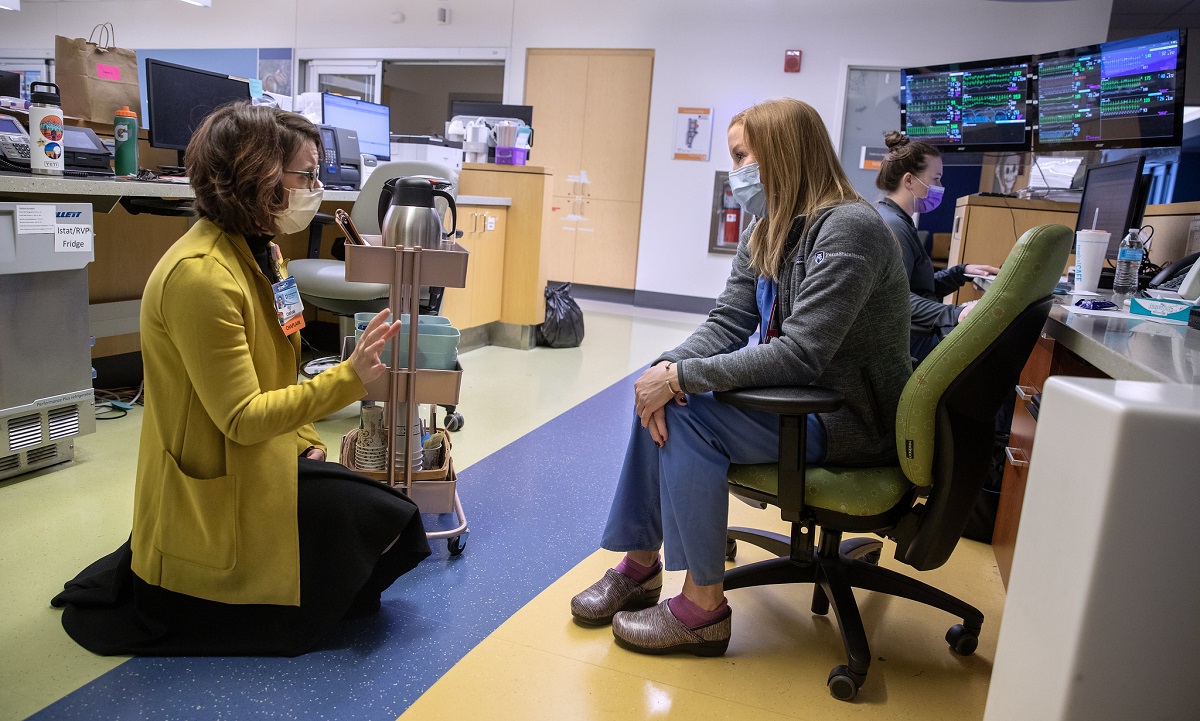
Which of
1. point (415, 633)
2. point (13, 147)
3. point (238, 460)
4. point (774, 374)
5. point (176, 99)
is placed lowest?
point (415, 633)

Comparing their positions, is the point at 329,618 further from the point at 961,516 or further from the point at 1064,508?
the point at 1064,508

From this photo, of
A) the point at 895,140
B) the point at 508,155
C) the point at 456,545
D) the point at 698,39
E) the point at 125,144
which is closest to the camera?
the point at 456,545

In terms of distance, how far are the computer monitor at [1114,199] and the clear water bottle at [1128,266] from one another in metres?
0.17

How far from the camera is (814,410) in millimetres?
1459

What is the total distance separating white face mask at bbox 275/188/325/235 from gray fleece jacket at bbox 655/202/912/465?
0.80 metres

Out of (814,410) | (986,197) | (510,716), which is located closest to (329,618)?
(510,716)

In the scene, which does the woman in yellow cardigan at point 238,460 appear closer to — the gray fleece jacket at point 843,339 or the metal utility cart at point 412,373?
the metal utility cart at point 412,373

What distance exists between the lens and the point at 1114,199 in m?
2.76

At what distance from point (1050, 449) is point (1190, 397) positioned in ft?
0.39

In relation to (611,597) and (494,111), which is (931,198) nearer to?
(611,597)

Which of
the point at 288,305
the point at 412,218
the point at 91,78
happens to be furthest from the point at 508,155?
the point at 288,305

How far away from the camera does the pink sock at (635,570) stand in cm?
188

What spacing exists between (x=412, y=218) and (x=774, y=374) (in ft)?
3.05

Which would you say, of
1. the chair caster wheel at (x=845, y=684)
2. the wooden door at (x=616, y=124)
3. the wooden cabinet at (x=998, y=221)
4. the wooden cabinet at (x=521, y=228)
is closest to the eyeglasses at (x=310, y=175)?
the chair caster wheel at (x=845, y=684)
